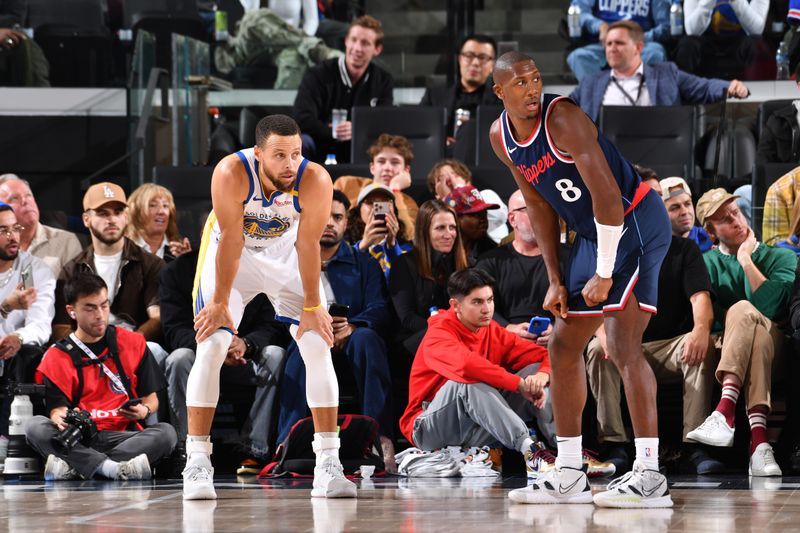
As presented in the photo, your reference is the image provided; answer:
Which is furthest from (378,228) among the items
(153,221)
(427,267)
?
(153,221)

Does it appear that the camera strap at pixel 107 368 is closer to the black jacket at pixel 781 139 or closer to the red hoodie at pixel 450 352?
the red hoodie at pixel 450 352

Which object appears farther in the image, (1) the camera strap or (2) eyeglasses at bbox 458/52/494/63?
(2) eyeglasses at bbox 458/52/494/63

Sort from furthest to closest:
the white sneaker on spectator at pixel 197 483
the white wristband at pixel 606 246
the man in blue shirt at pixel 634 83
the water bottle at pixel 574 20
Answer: the water bottle at pixel 574 20
the man in blue shirt at pixel 634 83
the white sneaker on spectator at pixel 197 483
the white wristband at pixel 606 246

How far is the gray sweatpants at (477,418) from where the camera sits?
6.03 metres

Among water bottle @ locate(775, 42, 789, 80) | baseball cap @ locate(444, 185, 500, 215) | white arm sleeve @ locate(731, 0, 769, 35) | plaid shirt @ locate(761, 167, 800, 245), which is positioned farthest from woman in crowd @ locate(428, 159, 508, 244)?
white arm sleeve @ locate(731, 0, 769, 35)

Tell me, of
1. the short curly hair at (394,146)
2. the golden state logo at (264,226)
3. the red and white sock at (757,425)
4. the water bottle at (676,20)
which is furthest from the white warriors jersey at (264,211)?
the water bottle at (676,20)

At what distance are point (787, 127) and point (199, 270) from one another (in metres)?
4.45

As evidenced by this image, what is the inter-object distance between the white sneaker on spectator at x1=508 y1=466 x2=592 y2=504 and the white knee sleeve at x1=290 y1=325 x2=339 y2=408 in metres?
0.88

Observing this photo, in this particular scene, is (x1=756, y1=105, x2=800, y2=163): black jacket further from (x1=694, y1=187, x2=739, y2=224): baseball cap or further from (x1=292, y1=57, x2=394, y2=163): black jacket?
(x1=292, y1=57, x2=394, y2=163): black jacket

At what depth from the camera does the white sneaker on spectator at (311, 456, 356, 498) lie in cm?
482

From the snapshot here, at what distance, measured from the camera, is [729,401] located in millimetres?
6035

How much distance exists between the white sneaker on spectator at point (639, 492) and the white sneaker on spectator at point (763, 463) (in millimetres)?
1596

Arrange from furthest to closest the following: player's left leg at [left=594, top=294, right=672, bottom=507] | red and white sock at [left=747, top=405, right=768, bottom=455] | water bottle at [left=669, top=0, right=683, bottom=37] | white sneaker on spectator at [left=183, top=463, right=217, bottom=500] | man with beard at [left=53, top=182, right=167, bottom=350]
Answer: water bottle at [left=669, top=0, right=683, bottom=37] < man with beard at [left=53, top=182, right=167, bottom=350] < red and white sock at [left=747, top=405, right=768, bottom=455] < white sneaker on spectator at [left=183, top=463, right=217, bottom=500] < player's left leg at [left=594, top=294, right=672, bottom=507]

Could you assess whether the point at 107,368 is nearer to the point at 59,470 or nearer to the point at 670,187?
the point at 59,470
